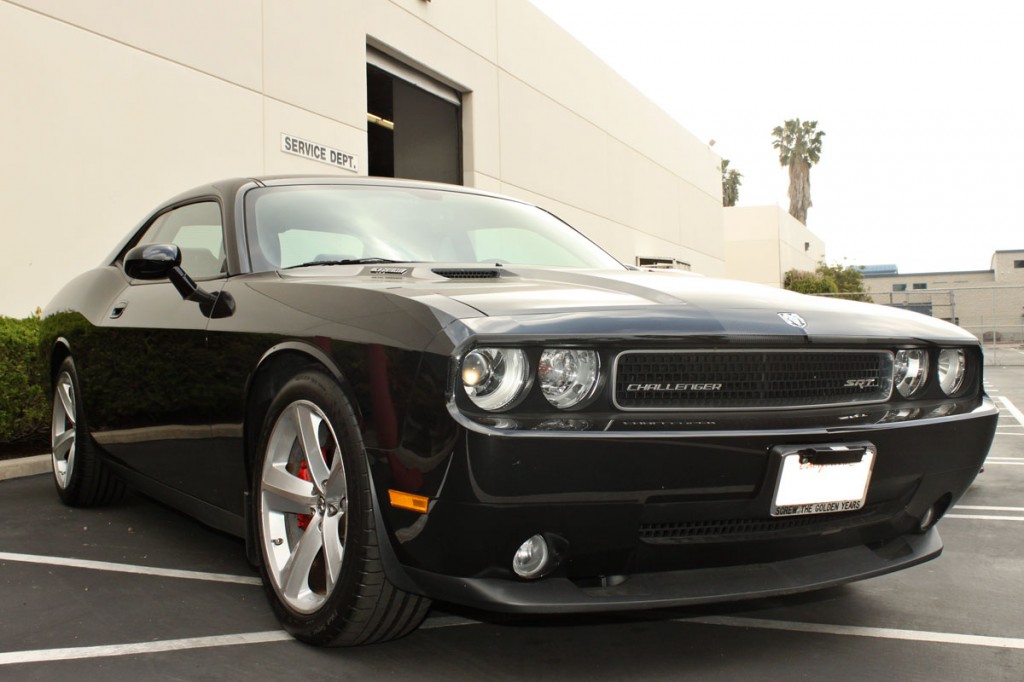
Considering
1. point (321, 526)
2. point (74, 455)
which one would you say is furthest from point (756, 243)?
point (321, 526)

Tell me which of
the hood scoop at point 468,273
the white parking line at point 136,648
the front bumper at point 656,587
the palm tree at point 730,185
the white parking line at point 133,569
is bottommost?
the white parking line at point 136,648

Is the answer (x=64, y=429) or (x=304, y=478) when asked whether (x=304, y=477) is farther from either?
(x=64, y=429)

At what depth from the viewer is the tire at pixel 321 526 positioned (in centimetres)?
238

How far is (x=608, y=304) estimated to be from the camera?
2.42m

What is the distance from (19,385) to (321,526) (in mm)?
4487

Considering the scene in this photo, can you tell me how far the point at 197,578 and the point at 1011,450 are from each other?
272 inches

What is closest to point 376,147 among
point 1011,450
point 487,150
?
point 487,150

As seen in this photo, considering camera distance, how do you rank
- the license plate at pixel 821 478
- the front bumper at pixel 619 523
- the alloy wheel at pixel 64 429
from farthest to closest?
the alloy wheel at pixel 64 429
the license plate at pixel 821 478
the front bumper at pixel 619 523

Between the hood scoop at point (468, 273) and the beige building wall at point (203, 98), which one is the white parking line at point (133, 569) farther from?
the beige building wall at point (203, 98)

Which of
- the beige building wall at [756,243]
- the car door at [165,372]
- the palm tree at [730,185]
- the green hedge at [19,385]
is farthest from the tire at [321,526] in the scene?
the palm tree at [730,185]

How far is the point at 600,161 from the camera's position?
814 inches

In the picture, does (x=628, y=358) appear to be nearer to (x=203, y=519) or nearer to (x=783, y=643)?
(x=783, y=643)

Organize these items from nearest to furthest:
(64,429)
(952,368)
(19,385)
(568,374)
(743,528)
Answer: (568,374)
(743,528)
(952,368)
(64,429)
(19,385)

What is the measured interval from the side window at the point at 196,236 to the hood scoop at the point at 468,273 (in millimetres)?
983
